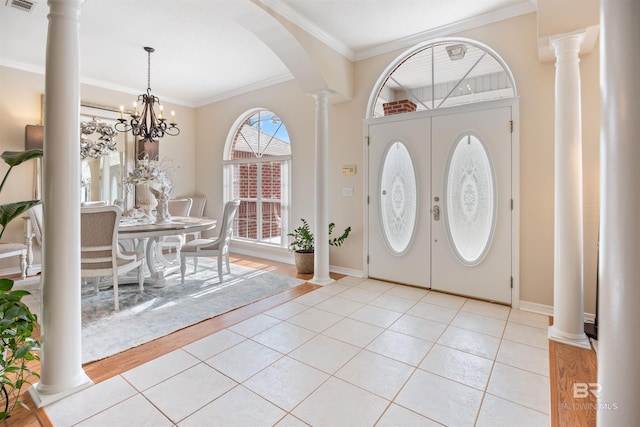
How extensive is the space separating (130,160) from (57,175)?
13.8ft

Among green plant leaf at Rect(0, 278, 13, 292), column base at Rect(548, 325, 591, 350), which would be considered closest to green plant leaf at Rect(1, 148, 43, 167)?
green plant leaf at Rect(0, 278, 13, 292)

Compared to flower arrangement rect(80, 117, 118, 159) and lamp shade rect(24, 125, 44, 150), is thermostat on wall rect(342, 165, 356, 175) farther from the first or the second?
lamp shade rect(24, 125, 44, 150)

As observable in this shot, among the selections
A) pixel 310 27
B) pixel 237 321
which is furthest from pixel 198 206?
pixel 310 27

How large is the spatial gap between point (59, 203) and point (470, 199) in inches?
137

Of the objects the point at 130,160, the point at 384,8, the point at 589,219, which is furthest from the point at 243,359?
the point at 130,160

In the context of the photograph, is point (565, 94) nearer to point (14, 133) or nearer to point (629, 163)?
point (629, 163)

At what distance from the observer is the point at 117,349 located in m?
2.31

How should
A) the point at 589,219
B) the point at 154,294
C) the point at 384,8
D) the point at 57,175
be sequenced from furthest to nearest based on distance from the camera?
the point at 154,294 < the point at 384,8 < the point at 589,219 < the point at 57,175

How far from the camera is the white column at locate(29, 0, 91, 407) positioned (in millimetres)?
1741

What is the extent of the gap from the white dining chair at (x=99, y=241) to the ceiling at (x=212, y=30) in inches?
79.6

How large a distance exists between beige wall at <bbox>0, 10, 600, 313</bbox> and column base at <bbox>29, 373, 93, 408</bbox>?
311 cm

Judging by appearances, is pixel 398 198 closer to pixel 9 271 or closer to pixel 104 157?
pixel 104 157

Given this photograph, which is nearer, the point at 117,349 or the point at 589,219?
the point at 117,349

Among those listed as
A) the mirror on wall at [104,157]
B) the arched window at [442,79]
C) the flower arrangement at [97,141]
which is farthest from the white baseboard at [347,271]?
the flower arrangement at [97,141]
